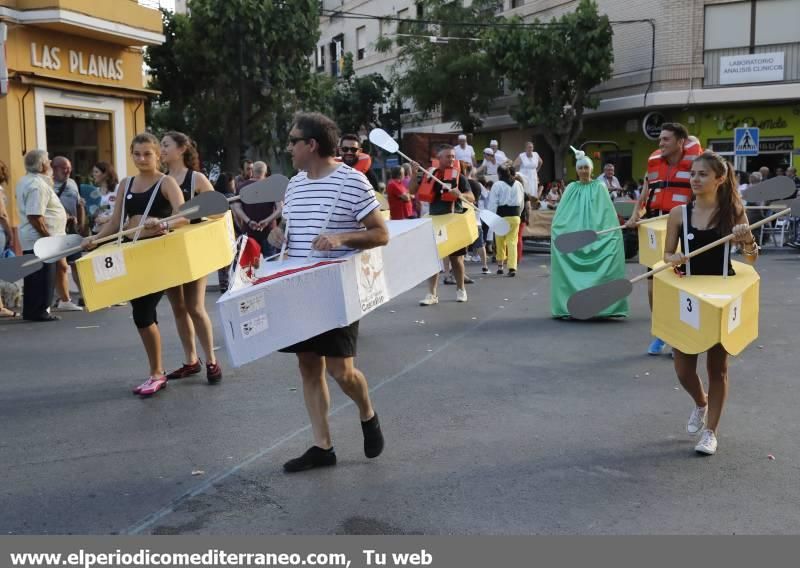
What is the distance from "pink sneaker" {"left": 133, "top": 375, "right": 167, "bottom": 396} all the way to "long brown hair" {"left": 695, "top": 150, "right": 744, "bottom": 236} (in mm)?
3938

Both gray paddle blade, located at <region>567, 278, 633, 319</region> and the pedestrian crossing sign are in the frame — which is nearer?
gray paddle blade, located at <region>567, 278, 633, 319</region>

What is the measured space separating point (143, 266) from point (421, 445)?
7.32 ft

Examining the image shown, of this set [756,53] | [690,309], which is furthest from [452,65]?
[690,309]

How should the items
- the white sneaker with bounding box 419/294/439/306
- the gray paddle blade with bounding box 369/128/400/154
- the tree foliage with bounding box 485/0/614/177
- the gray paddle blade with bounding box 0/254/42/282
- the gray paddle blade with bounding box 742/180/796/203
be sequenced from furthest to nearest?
the tree foliage with bounding box 485/0/614/177 < the white sneaker with bounding box 419/294/439/306 < the gray paddle blade with bounding box 369/128/400/154 < the gray paddle blade with bounding box 0/254/42/282 < the gray paddle blade with bounding box 742/180/796/203

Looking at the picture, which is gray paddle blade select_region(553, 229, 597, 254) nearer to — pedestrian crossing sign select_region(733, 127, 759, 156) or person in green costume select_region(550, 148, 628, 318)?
person in green costume select_region(550, 148, 628, 318)

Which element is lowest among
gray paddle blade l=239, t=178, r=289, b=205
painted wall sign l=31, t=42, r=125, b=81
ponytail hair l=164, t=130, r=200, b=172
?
gray paddle blade l=239, t=178, r=289, b=205

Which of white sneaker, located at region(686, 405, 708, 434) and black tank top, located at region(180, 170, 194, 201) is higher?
black tank top, located at region(180, 170, 194, 201)

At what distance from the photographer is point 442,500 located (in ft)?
14.3

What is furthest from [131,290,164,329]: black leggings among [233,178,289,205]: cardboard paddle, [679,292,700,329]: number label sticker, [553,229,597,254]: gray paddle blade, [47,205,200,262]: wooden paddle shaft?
[679,292,700,329]: number label sticker

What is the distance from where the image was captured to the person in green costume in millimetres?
9641

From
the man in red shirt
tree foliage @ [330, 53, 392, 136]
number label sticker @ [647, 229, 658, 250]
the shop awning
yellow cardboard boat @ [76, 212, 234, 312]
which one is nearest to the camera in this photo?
yellow cardboard boat @ [76, 212, 234, 312]

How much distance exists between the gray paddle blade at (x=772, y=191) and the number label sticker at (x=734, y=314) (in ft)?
3.05

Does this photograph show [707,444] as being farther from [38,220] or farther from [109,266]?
[38,220]

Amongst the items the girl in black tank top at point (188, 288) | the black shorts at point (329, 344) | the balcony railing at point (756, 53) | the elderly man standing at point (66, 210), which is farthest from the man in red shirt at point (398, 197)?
the balcony railing at point (756, 53)
